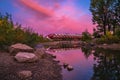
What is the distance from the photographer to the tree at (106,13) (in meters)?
75.4

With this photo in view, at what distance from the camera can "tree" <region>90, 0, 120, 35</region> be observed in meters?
75.4

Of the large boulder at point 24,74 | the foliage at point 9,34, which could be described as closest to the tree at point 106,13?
the foliage at point 9,34

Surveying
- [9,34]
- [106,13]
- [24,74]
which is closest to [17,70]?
[24,74]

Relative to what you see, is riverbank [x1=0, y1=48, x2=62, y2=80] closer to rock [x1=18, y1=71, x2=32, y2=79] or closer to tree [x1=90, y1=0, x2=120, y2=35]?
rock [x1=18, y1=71, x2=32, y2=79]

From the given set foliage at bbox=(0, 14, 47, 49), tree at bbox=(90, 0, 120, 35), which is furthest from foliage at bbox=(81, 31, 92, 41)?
foliage at bbox=(0, 14, 47, 49)

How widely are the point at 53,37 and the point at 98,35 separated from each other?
17792mm

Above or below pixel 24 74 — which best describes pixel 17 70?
above

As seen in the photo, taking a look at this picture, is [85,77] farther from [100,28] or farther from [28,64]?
[100,28]

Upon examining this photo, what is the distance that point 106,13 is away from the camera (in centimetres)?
7550

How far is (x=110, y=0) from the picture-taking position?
7506 cm

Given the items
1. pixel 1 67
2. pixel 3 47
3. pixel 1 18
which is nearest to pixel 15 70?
pixel 1 67

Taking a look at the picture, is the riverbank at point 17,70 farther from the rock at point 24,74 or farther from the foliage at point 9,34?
the foliage at point 9,34

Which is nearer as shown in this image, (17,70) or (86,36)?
(17,70)

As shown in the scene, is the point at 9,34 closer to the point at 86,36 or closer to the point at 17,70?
the point at 17,70
